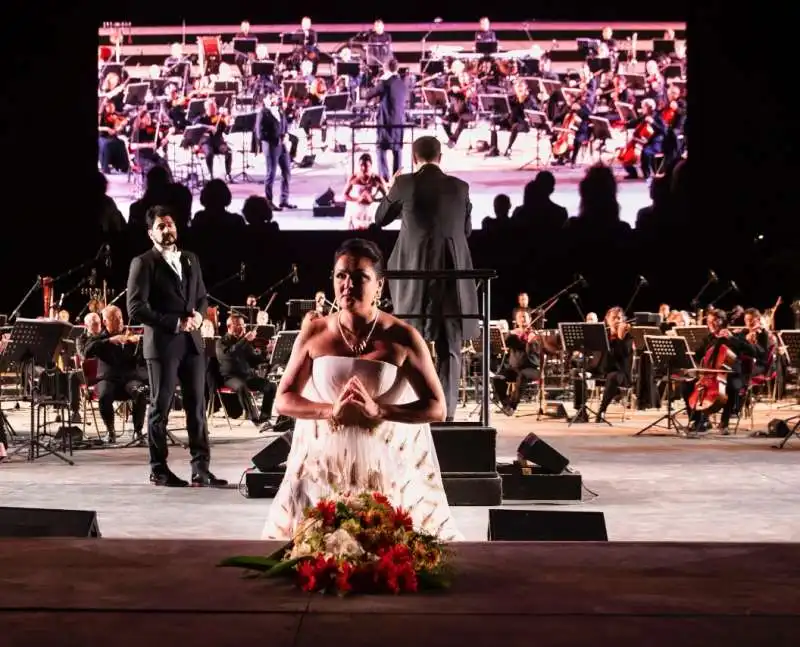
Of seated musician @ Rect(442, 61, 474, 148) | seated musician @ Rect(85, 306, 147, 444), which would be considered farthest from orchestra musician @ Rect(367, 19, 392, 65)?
seated musician @ Rect(85, 306, 147, 444)

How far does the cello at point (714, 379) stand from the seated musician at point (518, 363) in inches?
121

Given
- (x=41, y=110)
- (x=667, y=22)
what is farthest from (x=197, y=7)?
(x=667, y=22)

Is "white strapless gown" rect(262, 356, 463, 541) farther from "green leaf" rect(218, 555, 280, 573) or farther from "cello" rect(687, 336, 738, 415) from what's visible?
"cello" rect(687, 336, 738, 415)

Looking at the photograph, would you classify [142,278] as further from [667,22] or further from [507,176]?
[667,22]

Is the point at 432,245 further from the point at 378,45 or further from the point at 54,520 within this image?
the point at 378,45

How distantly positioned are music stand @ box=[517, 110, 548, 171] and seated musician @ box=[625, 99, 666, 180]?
127 cm

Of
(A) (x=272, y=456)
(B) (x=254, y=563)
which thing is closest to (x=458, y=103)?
(A) (x=272, y=456)

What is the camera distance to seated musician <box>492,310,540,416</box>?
1451 cm

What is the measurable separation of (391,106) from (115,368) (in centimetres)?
876

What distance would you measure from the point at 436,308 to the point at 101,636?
204 inches

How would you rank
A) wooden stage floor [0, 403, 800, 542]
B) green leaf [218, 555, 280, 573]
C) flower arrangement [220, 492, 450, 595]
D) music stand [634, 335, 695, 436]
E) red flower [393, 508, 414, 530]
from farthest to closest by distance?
1. music stand [634, 335, 695, 436]
2. wooden stage floor [0, 403, 800, 542]
3. red flower [393, 508, 414, 530]
4. green leaf [218, 555, 280, 573]
5. flower arrangement [220, 492, 450, 595]

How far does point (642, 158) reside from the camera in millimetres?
18484

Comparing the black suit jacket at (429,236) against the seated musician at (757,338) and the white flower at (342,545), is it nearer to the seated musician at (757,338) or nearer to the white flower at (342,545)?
the white flower at (342,545)

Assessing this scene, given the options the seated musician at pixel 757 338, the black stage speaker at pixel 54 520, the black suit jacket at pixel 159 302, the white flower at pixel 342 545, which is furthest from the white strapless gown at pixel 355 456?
the seated musician at pixel 757 338
